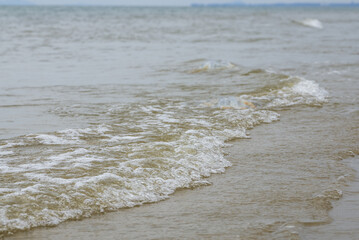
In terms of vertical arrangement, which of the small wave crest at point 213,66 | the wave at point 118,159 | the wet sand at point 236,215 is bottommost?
the wet sand at point 236,215

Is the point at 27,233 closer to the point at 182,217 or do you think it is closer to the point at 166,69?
the point at 182,217

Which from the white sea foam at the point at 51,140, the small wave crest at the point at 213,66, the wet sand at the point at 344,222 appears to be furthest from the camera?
the small wave crest at the point at 213,66

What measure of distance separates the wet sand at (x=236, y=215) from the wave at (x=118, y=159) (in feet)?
0.53

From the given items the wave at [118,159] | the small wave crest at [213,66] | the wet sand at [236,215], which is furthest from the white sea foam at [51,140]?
the small wave crest at [213,66]

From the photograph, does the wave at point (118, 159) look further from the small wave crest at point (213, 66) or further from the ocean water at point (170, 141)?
the small wave crest at point (213, 66)

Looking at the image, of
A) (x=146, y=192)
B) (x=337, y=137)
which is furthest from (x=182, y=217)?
(x=337, y=137)

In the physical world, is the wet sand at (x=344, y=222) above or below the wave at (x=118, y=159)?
below

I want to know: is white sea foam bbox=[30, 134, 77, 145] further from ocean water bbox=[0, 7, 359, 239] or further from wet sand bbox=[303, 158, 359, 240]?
wet sand bbox=[303, 158, 359, 240]

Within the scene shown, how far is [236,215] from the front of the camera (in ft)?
12.4

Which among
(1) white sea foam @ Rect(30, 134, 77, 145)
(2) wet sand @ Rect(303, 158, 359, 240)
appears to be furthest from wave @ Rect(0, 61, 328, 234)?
(2) wet sand @ Rect(303, 158, 359, 240)

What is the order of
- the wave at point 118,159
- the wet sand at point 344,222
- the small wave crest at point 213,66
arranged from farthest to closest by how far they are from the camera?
the small wave crest at point 213,66
the wave at point 118,159
the wet sand at point 344,222

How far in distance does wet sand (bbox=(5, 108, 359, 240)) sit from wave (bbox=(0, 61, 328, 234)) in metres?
0.16

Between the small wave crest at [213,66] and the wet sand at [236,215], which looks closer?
the wet sand at [236,215]

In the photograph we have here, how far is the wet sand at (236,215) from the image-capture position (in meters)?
3.44
